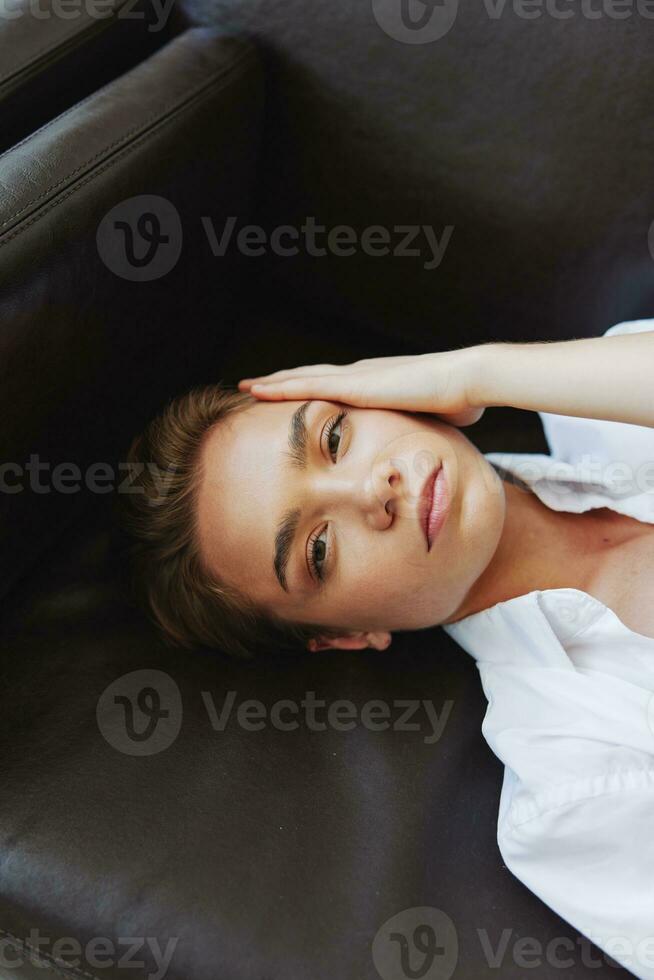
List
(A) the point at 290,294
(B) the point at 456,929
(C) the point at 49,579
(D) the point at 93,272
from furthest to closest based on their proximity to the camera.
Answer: (A) the point at 290,294 → (C) the point at 49,579 → (D) the point at 93,272 → (B) the point at 456,929

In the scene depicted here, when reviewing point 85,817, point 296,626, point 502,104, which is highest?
point 502,104

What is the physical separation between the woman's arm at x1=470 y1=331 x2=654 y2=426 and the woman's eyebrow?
194mm

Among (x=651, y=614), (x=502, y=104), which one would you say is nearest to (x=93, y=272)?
(x=502, y=104)

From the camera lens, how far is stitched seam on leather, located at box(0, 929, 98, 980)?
0.83 meters

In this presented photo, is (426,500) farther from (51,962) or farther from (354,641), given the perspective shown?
(51,962)

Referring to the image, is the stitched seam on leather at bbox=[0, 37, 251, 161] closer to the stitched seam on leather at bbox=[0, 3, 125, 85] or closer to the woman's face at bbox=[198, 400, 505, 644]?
the stitched seam on leather at bbox=[0, 3, 125, 85]

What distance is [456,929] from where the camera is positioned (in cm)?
83

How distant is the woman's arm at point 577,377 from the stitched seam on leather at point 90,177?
0.45 metres

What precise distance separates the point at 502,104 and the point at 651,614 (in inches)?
24.6

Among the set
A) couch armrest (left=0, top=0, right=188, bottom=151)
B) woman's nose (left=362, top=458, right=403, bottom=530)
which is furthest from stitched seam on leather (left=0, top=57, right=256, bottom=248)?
woman's nose (left=362, top=458, right=403, bottom=530)

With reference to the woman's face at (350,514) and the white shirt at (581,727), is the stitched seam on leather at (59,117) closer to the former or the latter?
the woman's face at (350,514)

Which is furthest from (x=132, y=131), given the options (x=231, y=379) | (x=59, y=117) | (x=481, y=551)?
(x=481, y=551)

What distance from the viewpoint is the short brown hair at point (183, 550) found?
1.03m

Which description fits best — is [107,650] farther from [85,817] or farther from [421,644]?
[421,644]
